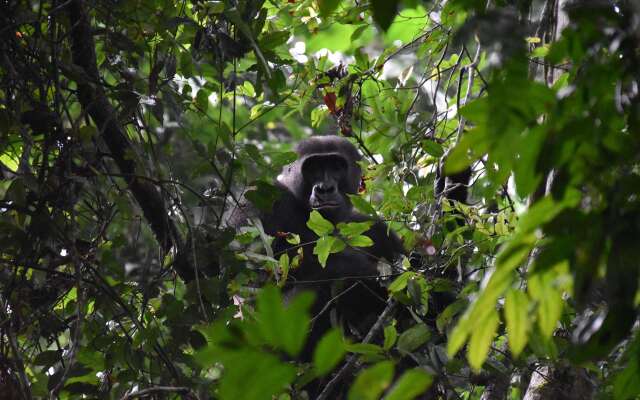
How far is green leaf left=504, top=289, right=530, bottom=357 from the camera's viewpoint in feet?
4.12

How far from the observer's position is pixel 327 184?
570 cm

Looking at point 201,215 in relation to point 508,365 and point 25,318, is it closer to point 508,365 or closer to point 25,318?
point 25,318

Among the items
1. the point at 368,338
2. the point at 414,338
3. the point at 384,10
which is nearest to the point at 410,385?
the point at 384,10

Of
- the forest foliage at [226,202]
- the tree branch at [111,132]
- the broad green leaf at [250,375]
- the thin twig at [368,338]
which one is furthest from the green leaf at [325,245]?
the broad green leaf at [250,375]

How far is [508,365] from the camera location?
9.95 feet

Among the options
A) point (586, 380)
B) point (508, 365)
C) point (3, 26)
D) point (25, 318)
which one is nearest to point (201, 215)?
point (25, 318)

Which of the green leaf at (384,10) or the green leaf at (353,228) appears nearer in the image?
the green leaf at (384,10)

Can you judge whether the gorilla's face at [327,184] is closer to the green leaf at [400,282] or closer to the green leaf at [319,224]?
the green leaf at [319,224]

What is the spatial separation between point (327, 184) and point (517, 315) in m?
4.43

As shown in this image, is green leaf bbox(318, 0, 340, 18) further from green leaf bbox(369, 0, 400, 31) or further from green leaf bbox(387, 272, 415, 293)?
green leaf bbox(387, 272, 415, 293)

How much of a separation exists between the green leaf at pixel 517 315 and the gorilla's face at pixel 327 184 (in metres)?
4.16

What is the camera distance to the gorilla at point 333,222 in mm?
4781

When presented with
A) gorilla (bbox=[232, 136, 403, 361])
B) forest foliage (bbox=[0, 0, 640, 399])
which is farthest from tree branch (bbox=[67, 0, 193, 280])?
gorilla (bbox=[232, 136, 403, 361])

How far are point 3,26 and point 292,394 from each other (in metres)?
1.51
